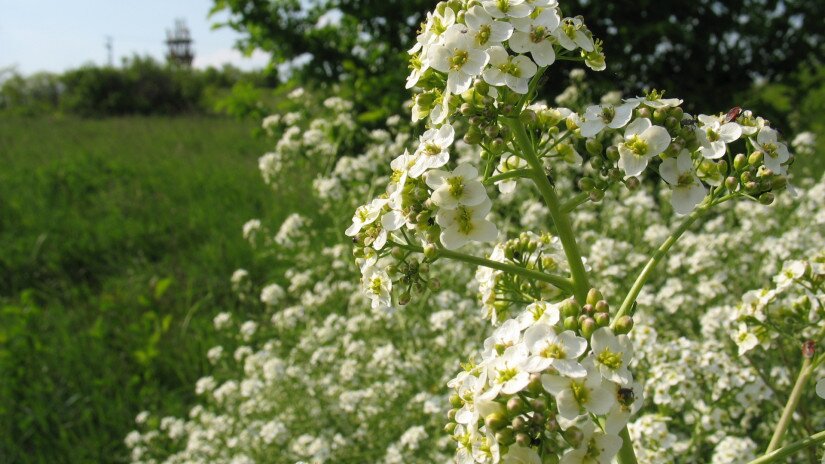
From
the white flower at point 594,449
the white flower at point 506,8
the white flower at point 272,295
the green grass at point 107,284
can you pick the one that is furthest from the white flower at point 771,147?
the green grass at point 107,284

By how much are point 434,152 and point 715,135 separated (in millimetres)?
562

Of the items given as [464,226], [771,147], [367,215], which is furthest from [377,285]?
[771,147]

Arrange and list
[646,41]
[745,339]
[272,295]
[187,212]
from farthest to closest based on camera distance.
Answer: [187,212]
[646,41]
[272,295]
[745,339]

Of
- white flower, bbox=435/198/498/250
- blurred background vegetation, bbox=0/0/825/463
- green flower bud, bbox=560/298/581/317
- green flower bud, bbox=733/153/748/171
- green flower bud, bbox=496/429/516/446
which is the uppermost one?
blurred background vegetation, bbox=0/0/825/463

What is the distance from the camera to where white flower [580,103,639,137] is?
140 centimetres

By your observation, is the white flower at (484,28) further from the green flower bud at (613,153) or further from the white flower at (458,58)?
the green flower bud at (613,153)

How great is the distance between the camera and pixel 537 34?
4.58 feet

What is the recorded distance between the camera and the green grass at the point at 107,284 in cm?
450

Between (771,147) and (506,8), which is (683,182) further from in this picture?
(506,8)

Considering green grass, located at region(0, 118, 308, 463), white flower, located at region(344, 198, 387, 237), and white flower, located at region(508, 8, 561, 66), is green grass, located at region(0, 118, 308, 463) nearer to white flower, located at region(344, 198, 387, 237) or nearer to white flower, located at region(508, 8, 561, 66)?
white flower, located at region(344, 198, 387, 237)

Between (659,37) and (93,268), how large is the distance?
16.9 feet

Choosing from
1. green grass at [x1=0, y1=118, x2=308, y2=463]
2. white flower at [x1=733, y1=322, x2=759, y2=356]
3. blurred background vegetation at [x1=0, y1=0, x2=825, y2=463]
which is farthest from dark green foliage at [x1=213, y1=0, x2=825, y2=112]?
white flower at [x1=733, y1=322, x2=759, y2=356]

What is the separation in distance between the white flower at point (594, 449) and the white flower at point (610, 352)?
100 millimetres

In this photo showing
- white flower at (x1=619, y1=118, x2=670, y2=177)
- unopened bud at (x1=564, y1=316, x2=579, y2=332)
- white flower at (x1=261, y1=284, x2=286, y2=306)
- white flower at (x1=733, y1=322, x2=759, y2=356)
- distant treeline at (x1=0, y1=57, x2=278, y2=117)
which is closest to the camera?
unopened bud at (x1=564, y1=316, x2=579, y2=332)
